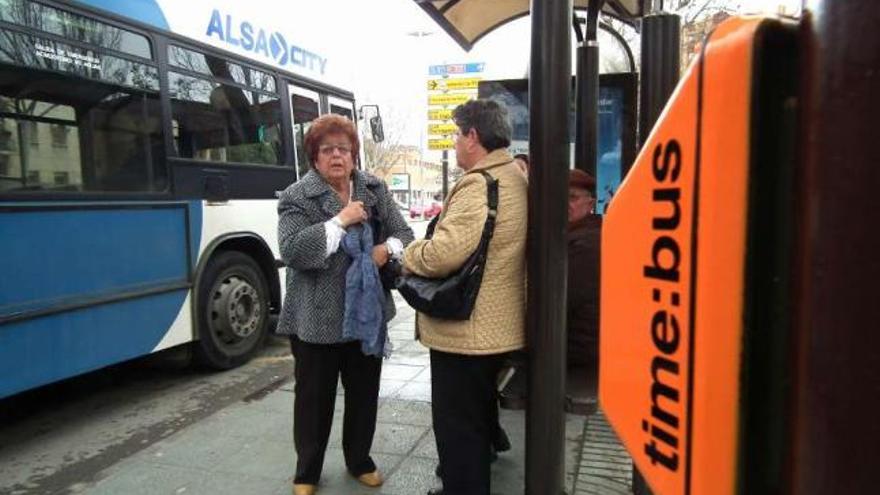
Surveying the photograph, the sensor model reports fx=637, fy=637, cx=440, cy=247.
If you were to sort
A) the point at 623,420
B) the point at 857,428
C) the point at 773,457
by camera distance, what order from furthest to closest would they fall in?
the point at 623,420 < the point at 773,457 < the point at 857,428

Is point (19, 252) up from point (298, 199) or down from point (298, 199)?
down

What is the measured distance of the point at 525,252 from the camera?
7.88 ft

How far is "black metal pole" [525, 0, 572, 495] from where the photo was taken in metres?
2.12

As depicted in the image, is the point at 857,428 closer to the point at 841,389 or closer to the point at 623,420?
the point at 841,389

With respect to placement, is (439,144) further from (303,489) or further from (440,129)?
(303,489)

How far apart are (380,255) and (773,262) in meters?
2.40

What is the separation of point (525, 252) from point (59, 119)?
323cm

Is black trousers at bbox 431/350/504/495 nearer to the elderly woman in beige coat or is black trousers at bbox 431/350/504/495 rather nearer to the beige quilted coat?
the elderly woman in beige coat

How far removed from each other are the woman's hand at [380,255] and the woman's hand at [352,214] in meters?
0.17

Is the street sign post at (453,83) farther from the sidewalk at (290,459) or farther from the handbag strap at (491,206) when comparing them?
the handbag strap at (491,206)

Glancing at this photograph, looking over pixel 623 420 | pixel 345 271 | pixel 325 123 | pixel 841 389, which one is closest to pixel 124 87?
pixel 325 123

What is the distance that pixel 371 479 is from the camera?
3.12m

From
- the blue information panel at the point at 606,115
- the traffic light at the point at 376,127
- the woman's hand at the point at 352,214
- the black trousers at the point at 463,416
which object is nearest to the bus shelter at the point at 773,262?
the black trousers at the point at 463,416

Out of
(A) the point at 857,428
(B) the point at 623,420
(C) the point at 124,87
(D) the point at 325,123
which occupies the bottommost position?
(B) the point at 623,420
